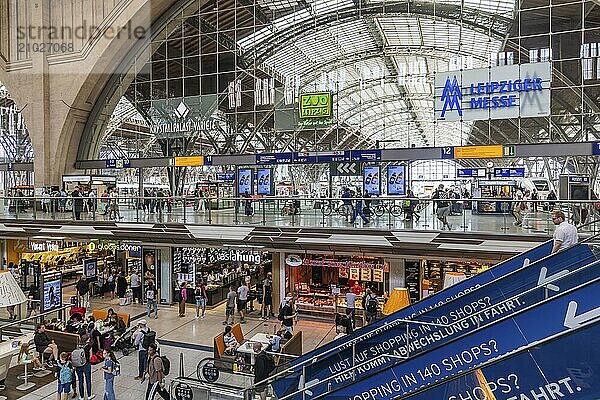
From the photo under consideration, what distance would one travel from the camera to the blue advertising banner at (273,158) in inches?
882

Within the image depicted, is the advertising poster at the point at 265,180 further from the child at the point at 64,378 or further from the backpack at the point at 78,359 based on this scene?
the child at the point at 64,378

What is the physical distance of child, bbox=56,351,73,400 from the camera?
10.8 metres

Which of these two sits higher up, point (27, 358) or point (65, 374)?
point (65, 374)

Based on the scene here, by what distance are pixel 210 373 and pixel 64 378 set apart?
324 cm

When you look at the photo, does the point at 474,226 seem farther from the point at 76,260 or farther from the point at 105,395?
the point at 76,260

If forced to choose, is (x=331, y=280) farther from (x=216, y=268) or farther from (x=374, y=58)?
(x=374, y=58)

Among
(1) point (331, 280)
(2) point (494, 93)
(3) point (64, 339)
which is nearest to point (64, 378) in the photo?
(3) point (64, 339)

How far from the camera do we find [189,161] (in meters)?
24.4

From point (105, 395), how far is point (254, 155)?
14.2 m

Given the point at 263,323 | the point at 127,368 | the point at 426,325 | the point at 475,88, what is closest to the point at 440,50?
the point at 475,88

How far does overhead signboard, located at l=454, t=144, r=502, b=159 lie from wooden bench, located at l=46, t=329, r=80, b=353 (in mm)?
15091

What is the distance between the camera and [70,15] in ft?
88.6

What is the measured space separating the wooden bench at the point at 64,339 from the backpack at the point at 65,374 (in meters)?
2.82

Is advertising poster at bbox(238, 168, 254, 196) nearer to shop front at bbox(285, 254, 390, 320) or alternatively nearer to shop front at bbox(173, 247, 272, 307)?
shop front at bbox(173, 247, 272, 307)
